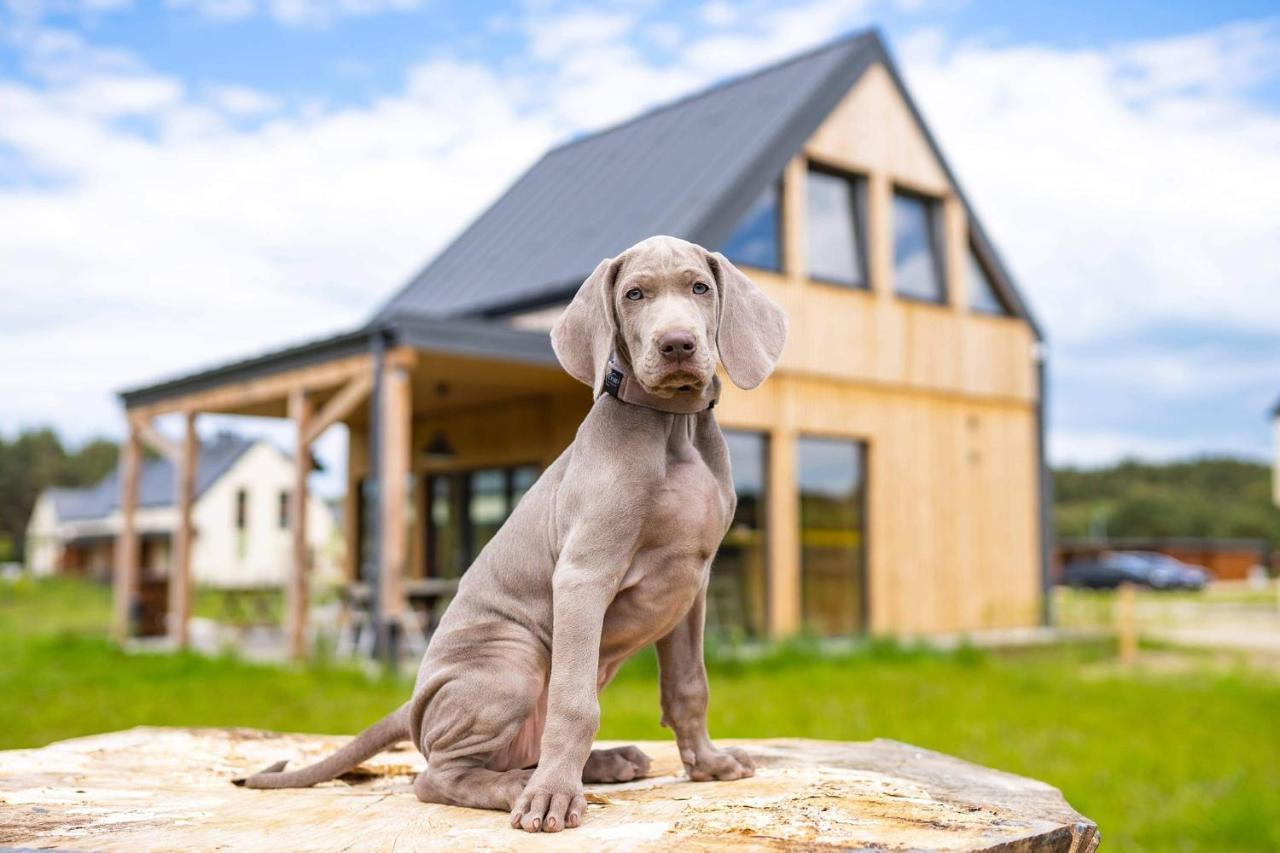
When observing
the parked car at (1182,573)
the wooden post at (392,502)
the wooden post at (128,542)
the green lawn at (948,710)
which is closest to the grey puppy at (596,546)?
the green lawn at (948,710)

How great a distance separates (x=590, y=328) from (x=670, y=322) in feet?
0.92

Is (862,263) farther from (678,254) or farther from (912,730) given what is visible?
(678,254)

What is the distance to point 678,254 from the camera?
2.51 m

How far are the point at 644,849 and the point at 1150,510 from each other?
6870 centimetres

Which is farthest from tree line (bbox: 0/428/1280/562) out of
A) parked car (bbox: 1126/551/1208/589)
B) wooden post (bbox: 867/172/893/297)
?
wooden post (bbox: 867/172/893/297)

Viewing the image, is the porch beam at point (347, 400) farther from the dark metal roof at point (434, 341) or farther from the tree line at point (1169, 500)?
the tree line at point (1169, 500)

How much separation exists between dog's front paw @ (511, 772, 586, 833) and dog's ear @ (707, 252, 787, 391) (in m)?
0.88

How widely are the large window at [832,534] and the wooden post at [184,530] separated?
6.58 m

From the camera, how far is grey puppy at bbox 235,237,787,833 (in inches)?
95.3

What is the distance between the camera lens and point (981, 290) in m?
15.5

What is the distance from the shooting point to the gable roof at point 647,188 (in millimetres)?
11414

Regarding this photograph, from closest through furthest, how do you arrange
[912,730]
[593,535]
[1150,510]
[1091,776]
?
[593,535], [1091,776], [912,730], [1150,510]

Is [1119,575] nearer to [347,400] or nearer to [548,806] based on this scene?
[347,400]

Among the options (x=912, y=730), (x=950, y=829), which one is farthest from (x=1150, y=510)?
(x=950, y=829)
